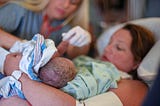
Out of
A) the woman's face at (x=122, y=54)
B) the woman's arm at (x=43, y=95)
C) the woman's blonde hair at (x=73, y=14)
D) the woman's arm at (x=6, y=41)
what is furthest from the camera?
the woman's blonde hair at (x=73, y=14)

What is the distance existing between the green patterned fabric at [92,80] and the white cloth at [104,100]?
28 mm

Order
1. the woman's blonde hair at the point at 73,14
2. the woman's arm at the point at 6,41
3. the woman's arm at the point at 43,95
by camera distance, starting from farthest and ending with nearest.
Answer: the woman's blonde hair at the point at 73,14 < the woman's arm at the point at 6,41 < the woman's arm at the point at 43,95

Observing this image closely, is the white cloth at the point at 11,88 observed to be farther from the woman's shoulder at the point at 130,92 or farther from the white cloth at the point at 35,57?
the woman's shoulder at the point at 130,92

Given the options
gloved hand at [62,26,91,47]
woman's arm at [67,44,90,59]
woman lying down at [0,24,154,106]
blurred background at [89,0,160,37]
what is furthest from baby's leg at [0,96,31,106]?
blurred background at [89,0,160,37]

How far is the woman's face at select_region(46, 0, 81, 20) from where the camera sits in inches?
59.2

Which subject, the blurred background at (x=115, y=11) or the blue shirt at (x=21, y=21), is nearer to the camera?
the blue shirt at (x=21, y=21)

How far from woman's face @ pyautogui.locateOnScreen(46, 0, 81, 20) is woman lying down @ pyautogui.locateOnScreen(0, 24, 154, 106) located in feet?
0.95

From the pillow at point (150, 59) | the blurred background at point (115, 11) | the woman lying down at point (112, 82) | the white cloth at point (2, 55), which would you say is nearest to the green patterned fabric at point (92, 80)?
the woman lying down at point (112, 82)

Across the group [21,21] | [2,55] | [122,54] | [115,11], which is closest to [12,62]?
[2,55]

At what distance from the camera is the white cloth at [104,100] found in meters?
1.01

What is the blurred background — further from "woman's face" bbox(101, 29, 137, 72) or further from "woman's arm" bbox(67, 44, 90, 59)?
"woman's face" bbox(101, 29, 137, 72)

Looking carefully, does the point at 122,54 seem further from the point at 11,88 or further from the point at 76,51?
the point at 11,88

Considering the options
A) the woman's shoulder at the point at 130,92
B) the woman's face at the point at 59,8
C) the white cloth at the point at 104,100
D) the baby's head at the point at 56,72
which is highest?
the woman's face at the point at 59,8

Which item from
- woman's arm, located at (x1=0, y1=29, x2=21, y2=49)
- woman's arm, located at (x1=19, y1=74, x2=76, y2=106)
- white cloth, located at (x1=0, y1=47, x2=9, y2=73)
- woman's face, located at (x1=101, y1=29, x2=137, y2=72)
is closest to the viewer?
woman's arm, located at (x1=19, y1=74, x2=76, y2=106)
